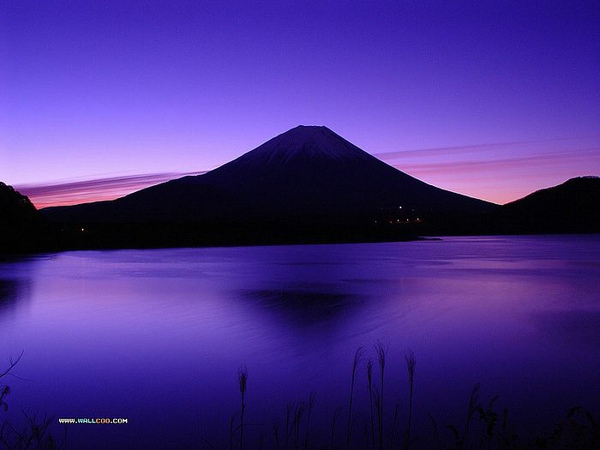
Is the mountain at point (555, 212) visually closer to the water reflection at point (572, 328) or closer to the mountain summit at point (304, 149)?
the mountain summit at point (304, 149)

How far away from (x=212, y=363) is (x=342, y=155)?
171 m

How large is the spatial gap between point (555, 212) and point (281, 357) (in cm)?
13243

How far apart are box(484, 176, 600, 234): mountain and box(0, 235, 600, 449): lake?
106m

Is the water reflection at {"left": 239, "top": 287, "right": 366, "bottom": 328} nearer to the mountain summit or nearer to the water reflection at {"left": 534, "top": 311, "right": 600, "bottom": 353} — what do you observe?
the water reflection at {"left": 534, "top": 311, "right": 600, "bottom": 353}

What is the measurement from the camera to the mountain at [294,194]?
137 meters

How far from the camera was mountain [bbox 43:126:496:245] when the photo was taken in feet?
449

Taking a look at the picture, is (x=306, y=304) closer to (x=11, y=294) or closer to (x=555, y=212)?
(x=11, y=294)

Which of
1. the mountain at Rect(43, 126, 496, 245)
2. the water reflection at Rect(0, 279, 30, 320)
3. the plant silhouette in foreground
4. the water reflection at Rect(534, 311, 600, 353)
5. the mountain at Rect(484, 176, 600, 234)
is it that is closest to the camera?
the plant silhouette in foreground

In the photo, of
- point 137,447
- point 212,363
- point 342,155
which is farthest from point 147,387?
point 342,155

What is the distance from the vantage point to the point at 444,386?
7.41 m

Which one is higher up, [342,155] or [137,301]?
[342,155]

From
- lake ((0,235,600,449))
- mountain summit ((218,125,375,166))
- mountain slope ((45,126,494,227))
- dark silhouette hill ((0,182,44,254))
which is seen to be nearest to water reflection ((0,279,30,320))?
lake ((0,235,600,449))

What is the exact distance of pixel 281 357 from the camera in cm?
920

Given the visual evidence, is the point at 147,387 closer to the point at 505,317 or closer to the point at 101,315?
the point at 101,315
